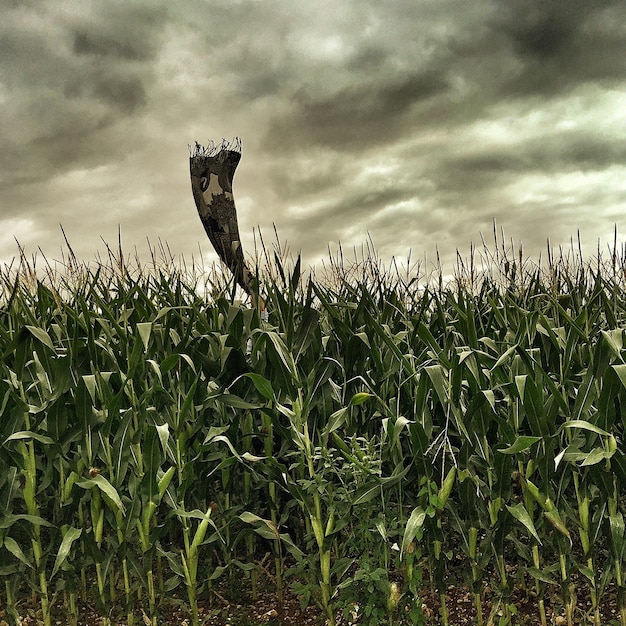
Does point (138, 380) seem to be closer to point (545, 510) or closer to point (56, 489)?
point (56, 489)

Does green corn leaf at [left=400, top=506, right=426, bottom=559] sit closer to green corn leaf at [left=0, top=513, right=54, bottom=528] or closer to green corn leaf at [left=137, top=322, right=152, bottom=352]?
green corn leaf at [left=137, top=322, right=152, bottom=352]

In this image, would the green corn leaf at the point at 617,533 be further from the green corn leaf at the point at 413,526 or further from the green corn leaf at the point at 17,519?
the green corn leaf at the point at 17,519

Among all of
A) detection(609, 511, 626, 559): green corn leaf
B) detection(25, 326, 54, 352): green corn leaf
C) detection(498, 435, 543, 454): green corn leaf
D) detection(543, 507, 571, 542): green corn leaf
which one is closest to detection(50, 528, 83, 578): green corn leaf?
detection(25, 326, 54, 352): green corn leaf

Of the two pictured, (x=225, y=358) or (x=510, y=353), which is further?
(x=225, y=358)

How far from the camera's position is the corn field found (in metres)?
2.33

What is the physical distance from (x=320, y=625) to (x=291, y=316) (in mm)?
1225

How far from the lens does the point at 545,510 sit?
2.34 m

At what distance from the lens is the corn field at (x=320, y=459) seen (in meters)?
2.33

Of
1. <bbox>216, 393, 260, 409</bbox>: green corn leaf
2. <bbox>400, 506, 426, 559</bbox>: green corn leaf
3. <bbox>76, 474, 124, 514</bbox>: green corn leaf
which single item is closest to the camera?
<bbox>400, 506, 426, 559</bbox>: green corn leaf

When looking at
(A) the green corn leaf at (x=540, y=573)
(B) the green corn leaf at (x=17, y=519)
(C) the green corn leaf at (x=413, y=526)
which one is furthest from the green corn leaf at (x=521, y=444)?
(B) the green corn leaf at (x=17, y=519)

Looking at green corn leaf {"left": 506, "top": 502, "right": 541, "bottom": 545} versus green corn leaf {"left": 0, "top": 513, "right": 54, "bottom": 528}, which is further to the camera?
green corn leaf {"left": 0, "top": 513, "right": 54, "bottom": 528}

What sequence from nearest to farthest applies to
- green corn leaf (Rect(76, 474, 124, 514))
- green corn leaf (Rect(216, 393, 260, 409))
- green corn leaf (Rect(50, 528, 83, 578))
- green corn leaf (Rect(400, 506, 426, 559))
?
1. green corn leaf (Rect(400, 506, 426, 559))
2. green corn leaf (Rect(76, 474, 124, 514))
3. green corn leaf (Rect(50, 528, 83, 578))
4. green corn leaf (Rect(216, 393, 260, 409))

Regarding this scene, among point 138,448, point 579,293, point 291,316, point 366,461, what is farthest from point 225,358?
point 579,293

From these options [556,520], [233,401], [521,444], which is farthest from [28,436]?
[556,520]
